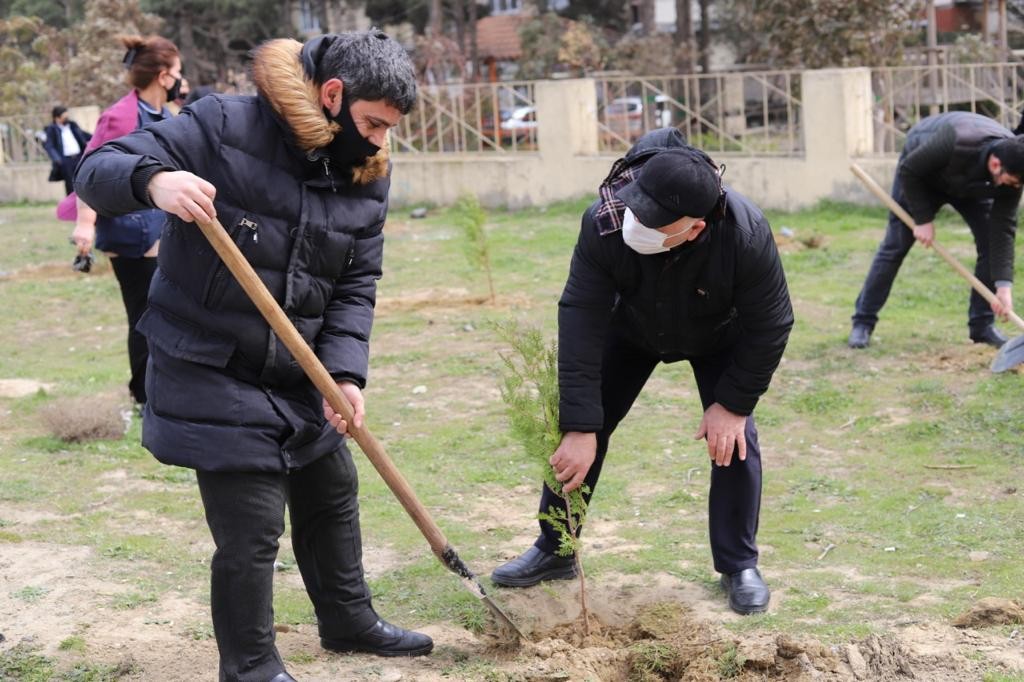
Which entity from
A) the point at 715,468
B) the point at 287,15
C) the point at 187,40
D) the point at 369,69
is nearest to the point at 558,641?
the point at 715,468

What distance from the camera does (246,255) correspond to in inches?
138

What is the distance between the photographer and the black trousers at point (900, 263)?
319 inches

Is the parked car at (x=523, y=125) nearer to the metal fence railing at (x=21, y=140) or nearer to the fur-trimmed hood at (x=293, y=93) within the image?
the metal fence railing at (x=21, y=140)

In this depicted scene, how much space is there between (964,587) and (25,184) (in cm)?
2014

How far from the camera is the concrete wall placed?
13727 mm

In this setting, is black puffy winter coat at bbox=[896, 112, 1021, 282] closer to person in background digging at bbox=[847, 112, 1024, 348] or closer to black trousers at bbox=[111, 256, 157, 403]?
person in background digging at bbox=[847, 112, 1024, 348]

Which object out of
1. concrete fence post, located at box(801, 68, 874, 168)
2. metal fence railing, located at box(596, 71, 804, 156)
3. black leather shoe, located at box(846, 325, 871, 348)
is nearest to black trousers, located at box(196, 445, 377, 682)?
black leather shoe, located at box(846, 325, 871, 348)

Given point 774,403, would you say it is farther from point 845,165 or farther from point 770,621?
point 845,165

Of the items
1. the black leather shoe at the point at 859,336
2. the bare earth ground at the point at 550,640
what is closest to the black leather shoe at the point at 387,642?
the bare earth ground at the point at 550,640

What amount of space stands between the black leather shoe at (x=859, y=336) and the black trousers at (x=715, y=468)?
4114 mm

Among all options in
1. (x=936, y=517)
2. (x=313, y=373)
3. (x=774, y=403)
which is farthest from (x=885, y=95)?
(x=313, y=373)

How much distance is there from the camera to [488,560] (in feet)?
17.1

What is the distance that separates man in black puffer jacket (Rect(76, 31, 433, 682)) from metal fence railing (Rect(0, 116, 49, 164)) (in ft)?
67.7

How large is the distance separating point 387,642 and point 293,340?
1260 mm
